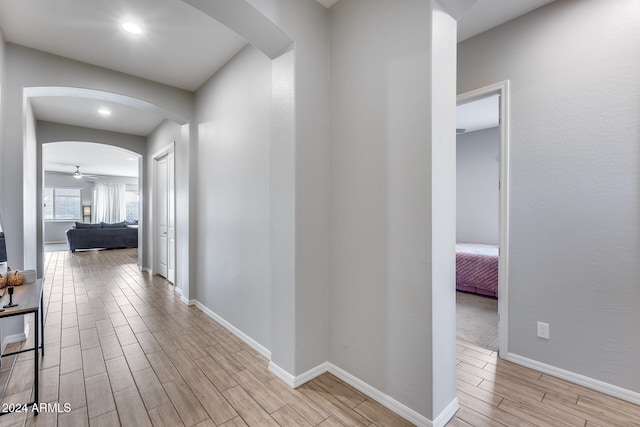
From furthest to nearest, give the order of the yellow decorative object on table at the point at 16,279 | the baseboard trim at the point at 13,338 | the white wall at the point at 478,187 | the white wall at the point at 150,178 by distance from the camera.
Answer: the white wall at the point at 478,187
the white wall at the point at 150,178
the baseboard trim at the point at 13,338
the yellow decorative object on table at the point at 16,279

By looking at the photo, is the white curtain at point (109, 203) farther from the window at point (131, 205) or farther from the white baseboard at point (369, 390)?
the white baseboard at point (369, 390)

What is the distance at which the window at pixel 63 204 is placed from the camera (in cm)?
1023

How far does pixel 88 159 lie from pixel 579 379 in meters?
10.9

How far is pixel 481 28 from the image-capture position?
2.25 metres

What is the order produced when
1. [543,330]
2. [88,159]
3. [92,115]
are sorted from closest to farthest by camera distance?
[543,330]
[92,115]
[88,159]

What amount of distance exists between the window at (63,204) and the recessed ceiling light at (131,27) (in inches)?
448

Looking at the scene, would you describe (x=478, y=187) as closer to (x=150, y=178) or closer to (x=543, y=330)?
(x=543, y=330)

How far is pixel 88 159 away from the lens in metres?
7.99

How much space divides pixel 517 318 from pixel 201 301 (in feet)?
11.0

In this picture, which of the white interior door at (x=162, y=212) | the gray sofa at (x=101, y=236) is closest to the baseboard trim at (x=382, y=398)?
the white interior door at (x=162, y=212)

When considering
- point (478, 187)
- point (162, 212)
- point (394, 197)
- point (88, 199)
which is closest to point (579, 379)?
point (394, 197)

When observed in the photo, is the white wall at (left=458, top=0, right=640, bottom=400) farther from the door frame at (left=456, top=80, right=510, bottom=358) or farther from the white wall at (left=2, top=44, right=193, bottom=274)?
the white wall at (left=2, top=44, right=193, bottom=274)

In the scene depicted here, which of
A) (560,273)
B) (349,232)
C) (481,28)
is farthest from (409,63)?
(560,273)

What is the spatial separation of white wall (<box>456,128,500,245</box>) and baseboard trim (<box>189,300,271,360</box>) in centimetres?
443
